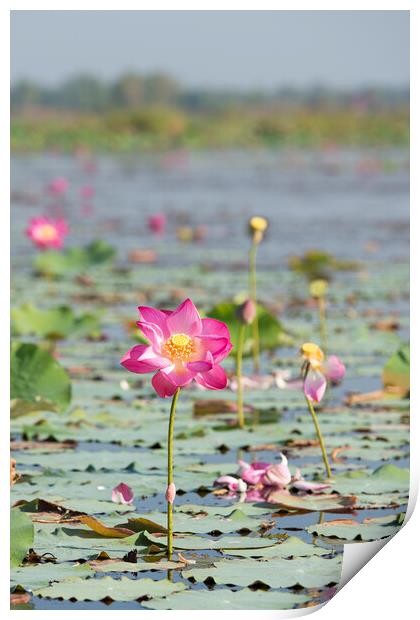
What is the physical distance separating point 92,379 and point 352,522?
189 centimetres

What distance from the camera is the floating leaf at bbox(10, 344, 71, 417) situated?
3.74m

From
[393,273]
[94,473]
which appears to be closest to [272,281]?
[393,273]

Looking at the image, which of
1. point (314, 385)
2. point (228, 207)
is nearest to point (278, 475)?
point (314, 385)

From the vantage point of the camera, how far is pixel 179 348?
268 cm

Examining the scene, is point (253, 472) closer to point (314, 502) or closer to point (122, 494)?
point (314, 502)

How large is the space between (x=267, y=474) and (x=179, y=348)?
613 millimetres

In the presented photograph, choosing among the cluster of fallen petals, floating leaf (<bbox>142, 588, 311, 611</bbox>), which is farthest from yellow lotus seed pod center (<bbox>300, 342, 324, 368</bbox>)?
floating leaf (<bbox>142, 588, 311, 611</bbox>)

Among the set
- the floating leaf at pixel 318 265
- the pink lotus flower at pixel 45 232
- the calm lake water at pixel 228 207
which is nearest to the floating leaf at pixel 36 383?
the calm lake water at pixel 228 207

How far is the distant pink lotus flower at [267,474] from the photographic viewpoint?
316 centimetres

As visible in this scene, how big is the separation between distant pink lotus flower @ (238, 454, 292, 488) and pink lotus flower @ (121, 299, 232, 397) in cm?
50

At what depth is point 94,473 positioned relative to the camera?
135 inches

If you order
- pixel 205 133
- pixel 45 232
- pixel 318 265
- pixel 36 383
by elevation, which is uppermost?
pixel 205 133

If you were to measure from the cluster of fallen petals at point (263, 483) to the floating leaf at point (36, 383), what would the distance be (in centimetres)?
63

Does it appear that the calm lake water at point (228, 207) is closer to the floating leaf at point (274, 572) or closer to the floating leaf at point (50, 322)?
the floating leaf at point (274, 572)
